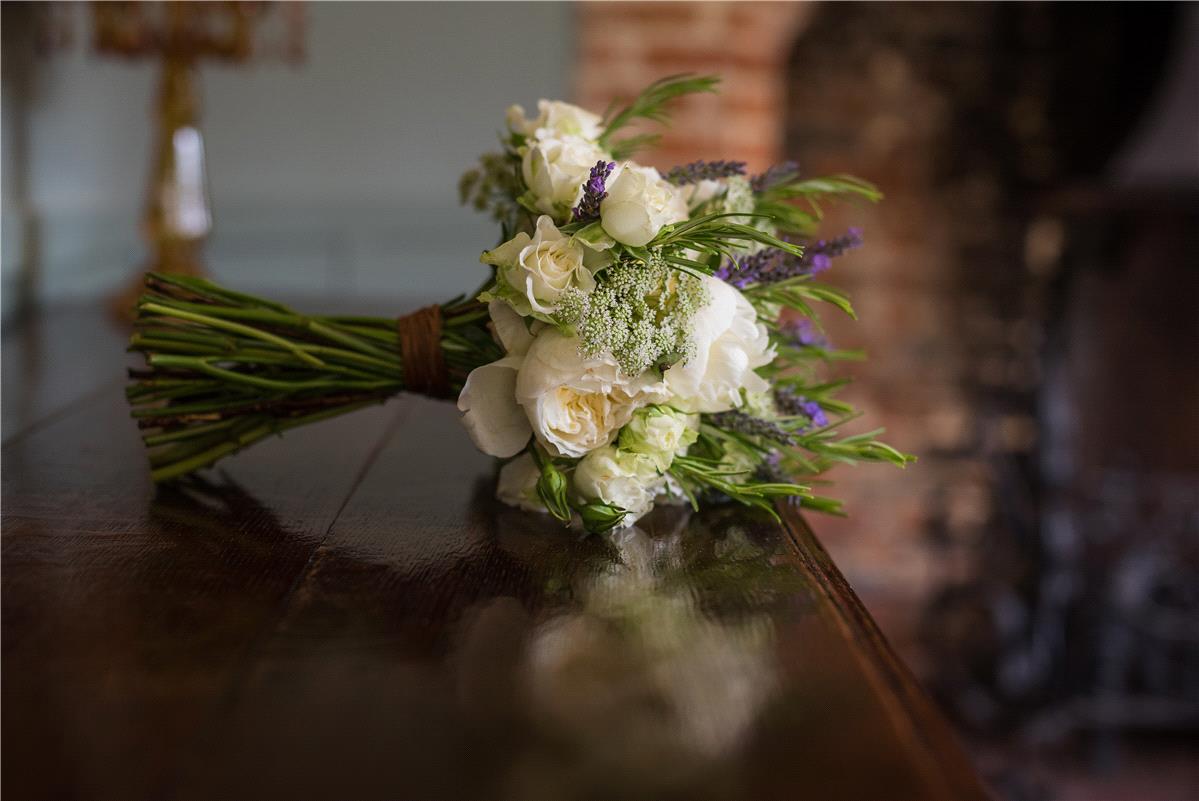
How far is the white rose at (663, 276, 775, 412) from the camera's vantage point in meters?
0.69

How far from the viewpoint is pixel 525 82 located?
7.90ft

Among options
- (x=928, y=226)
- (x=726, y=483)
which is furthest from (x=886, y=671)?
(x=928, y=226)

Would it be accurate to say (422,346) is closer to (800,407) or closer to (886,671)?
(800,407)

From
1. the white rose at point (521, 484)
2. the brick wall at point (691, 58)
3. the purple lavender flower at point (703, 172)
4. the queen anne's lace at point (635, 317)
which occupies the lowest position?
the white rose at point (521, 484)

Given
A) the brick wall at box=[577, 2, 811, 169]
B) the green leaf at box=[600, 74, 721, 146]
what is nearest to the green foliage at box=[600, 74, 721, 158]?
the green leaf at box=[600, 74, 721, 146]

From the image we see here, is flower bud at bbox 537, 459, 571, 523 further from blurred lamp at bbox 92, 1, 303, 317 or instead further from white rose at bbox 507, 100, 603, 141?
blurred lamp at bbox 92, 1, 303, 317

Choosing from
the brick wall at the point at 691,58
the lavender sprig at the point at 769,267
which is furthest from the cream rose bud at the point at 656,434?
the brick wall at the point at 691,58

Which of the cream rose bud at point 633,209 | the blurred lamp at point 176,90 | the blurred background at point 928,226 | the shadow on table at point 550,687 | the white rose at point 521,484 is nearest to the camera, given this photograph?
the shadow on table at point 550,687

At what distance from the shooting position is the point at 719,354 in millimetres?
711

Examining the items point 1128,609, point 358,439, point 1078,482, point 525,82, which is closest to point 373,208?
point 525,82

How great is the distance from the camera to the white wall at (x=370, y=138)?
2379 mm

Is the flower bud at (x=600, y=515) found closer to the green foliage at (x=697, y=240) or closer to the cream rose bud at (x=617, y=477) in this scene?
the cream rose bud at (x=617, y=477)

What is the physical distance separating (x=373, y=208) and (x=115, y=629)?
199 centimetres

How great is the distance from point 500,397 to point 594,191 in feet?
0.50
